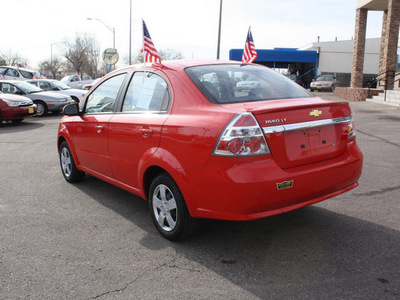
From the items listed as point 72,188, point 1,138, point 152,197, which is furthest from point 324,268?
point 1,138

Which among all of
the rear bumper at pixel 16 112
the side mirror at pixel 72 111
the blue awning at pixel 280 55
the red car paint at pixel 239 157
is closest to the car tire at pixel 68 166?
the side mirror at pixel 72 111

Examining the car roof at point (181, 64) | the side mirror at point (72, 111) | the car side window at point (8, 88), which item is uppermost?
the car roof at point (181, 64)

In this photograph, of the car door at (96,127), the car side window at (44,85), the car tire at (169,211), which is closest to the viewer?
the car tire at (169,211)

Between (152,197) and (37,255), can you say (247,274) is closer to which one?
(152,197)

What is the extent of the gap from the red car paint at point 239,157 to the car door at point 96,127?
0.63 meters

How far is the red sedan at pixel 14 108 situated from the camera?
44.9 ft

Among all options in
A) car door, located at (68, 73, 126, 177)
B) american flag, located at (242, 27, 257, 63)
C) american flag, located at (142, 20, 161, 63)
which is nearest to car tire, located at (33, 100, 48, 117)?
american flag, located at (242, 27, 257, 63)

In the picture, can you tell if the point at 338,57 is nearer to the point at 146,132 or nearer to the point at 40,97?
the point at 40,97

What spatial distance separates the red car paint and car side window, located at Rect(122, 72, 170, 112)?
0.08 metres

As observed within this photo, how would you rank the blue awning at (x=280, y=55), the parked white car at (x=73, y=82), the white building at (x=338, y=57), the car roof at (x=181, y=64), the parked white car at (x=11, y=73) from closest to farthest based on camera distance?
the car roof at (x=181, y=64), the parked white car at (x=11, y=73), the parked white car at (x=73, y=82), the blue awning at (x=280, y=55), the white building at (x=338, y=57)

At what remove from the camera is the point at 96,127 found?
476 centimetres

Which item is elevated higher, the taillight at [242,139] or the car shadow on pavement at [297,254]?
the taillight at [242,139]

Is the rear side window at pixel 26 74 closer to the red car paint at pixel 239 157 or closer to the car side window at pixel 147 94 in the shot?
the car side window at pixel 147 94

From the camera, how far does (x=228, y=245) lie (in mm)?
3619
